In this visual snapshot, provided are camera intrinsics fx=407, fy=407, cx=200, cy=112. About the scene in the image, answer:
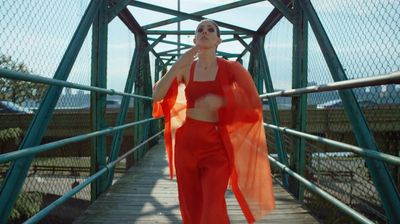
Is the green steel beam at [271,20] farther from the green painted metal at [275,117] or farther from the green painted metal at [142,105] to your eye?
the green painted metal at [142,105]

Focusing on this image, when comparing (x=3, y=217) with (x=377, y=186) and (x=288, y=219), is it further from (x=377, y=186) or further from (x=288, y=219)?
(x=288, y=219)

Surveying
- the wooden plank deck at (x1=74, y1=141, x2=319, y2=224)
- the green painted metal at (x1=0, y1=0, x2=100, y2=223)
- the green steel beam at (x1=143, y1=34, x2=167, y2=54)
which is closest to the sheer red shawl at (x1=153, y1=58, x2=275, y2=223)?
the green painted metal at (x1=0, y1=0, x2=100, y2=223)

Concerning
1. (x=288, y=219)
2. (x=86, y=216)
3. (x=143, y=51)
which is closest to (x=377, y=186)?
(x=288, y=219)

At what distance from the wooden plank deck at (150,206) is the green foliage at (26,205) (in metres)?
1.41

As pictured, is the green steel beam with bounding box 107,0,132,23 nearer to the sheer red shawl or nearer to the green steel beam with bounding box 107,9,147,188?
the green steel beam with bounding box 107,9,147,188

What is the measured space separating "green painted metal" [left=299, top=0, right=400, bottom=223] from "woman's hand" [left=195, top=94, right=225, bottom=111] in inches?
32.5

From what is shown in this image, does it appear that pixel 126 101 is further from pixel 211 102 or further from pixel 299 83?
pixel 211 102

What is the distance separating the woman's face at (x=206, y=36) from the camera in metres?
2.46

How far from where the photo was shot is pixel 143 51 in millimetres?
8164

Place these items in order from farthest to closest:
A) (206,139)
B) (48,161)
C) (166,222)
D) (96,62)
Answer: (48,161) → (96,62) → (166,222) → (206,139)

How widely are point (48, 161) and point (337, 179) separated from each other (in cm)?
376

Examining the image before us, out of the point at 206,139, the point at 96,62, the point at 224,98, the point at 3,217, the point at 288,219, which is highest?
the point at 96,62

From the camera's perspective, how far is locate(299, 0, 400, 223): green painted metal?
2.04 metres

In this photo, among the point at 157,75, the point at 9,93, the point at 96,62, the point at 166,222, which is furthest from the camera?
the point at 157,75
